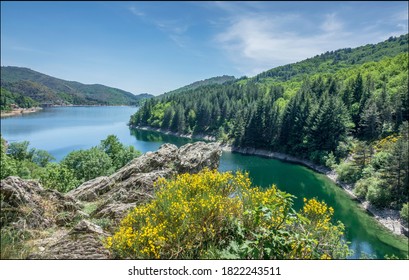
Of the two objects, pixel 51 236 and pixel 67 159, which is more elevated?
pixel 51 236

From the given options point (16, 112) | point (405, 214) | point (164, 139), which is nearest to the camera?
point (405, 214)

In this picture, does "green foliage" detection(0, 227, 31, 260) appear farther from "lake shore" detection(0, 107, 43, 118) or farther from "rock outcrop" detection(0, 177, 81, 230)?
"lake shore" detection(0, 107, 43, 118)

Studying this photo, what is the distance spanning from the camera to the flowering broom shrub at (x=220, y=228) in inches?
159

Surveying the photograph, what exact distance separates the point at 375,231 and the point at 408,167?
10.3m

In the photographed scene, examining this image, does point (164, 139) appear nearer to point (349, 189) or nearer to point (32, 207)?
point (349, 189)

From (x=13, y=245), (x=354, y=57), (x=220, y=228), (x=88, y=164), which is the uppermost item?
(x=354, y=57)

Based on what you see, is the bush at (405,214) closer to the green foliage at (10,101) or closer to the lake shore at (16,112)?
the lake shore at (16,112)

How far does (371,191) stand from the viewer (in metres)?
35.1

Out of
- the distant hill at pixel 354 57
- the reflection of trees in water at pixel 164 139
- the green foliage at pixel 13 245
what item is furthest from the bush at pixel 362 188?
the distant hill at pixel 354 57

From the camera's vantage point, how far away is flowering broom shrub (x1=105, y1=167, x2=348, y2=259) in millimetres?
4043

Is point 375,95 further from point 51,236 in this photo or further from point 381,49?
point 381,49

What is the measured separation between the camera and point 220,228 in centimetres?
484

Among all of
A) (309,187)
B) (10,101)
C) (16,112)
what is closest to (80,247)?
(309,187)

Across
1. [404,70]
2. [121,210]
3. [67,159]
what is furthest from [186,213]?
[404,70]
